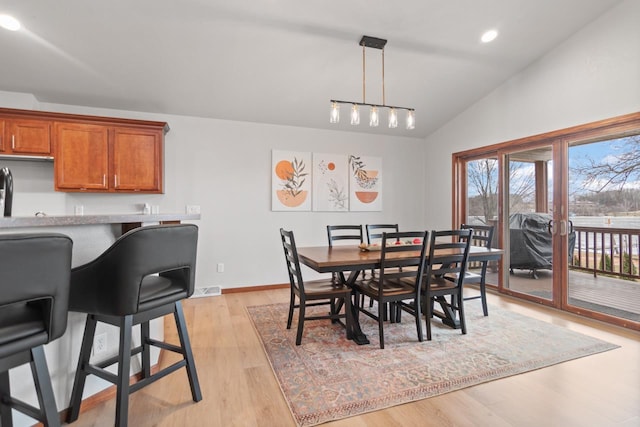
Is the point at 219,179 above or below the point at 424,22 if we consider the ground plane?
below

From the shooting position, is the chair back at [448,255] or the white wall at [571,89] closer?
the chair back at [448,255]

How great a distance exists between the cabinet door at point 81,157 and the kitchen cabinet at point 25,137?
0.10 meters

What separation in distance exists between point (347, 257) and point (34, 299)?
202 centimetres

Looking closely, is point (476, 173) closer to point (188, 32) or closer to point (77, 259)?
point (188, 32)

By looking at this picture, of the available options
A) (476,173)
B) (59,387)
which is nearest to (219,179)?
(59,387)

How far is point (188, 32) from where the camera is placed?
2854 millimetres

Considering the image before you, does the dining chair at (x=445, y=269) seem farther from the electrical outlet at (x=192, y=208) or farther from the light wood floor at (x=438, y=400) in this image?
the electrical outlet at (x=192, y=208)

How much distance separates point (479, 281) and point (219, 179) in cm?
343

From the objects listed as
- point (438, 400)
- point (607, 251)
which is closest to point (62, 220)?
point (438, 400)

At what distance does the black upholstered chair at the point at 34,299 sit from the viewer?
952 mm

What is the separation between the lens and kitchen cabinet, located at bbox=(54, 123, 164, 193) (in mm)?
3361

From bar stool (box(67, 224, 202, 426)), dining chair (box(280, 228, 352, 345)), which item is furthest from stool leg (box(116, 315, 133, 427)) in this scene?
dining chair (box(280, 228, 352, 345))

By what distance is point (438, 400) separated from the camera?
1.90 metres

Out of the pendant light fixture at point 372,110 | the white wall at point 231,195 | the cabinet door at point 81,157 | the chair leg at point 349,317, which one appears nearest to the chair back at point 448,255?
the chair leg at point 349,317
